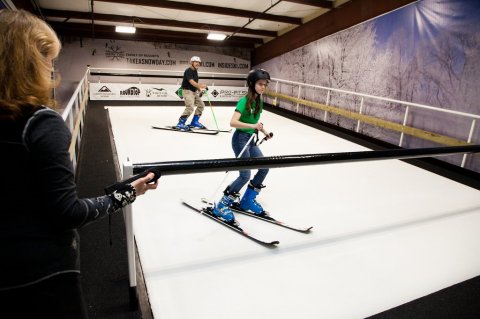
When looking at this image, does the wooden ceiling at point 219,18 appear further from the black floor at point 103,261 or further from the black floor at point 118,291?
the black floor at point 118,291

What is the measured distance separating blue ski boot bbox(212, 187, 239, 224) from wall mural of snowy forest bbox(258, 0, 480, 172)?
15.2 feet

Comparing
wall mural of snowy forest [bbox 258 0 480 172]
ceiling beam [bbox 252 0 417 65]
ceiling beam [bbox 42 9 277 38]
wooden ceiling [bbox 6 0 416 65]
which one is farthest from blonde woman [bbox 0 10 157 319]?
ceiling beam [bbox 42 9 277 38]

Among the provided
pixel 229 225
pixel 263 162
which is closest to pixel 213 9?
pixel 229 225

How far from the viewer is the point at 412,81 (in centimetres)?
697

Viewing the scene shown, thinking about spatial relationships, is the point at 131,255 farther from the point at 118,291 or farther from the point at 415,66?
the point at 415,66

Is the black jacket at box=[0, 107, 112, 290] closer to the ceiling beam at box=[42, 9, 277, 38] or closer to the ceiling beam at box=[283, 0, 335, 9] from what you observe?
the ceiling beam at box=[283, 0, 335, 9]

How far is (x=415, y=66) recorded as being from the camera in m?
6.89

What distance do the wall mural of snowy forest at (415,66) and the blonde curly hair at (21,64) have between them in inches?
251

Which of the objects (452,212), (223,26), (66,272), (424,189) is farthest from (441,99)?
(223,26)

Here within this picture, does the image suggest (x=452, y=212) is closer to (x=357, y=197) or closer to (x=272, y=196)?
(x=357, y=197)

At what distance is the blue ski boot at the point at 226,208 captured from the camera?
3043mm

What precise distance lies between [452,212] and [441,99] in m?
3.51

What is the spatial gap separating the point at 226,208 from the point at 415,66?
5.93 meters

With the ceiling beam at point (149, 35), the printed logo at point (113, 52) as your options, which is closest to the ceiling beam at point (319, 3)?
the ceiling beam at point (149, 35)
